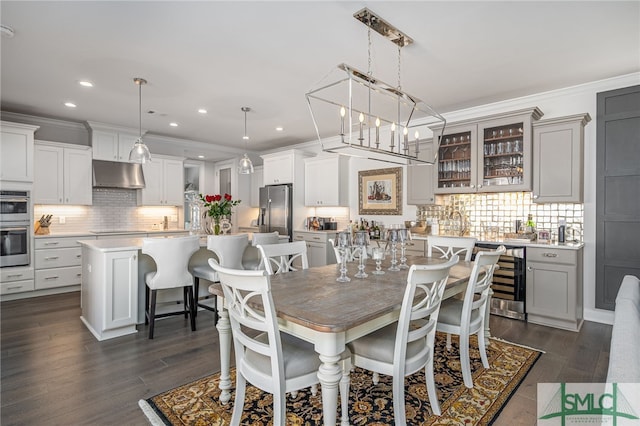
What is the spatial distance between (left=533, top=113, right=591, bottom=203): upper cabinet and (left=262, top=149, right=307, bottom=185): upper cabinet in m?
3.88

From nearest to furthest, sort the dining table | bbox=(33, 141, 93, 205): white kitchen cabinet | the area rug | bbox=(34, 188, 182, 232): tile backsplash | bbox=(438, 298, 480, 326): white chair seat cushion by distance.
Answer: the dining table, the area rug, bbox=(438, 298, 480, 326): white chair seat cushion, bbox=(33, 141, 93, 205): white kitchen cabinet, bbox=(34, 188, 182, 232): tile backsplash

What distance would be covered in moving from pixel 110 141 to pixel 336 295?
552cm

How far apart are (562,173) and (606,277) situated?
1.24 meters

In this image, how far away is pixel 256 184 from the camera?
25.0 feet

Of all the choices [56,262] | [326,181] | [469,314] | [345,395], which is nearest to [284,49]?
[469,314]

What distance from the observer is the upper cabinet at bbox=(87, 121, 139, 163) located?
5.55 meters

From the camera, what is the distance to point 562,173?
3.72 metres

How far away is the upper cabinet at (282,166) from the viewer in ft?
21.1

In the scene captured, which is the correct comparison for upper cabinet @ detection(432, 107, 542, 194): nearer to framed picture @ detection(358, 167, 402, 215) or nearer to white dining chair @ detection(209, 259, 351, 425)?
framed picture @ detection(358, 167, 402, 215)

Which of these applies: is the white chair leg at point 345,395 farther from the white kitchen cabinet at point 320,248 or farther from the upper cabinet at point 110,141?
the upper cabinet at point 110,141

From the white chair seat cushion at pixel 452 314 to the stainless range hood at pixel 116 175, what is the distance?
546 centimetres

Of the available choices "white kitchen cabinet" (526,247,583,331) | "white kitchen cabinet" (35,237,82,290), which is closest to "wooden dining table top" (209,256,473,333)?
"white kitchen cabinet" (526,247,583,331)

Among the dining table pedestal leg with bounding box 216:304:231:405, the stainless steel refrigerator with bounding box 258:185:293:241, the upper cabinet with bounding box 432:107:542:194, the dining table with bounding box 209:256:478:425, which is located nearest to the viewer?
the dining table with bounding box 209:256:478:425

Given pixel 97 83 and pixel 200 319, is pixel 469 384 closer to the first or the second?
pixel 200 319
